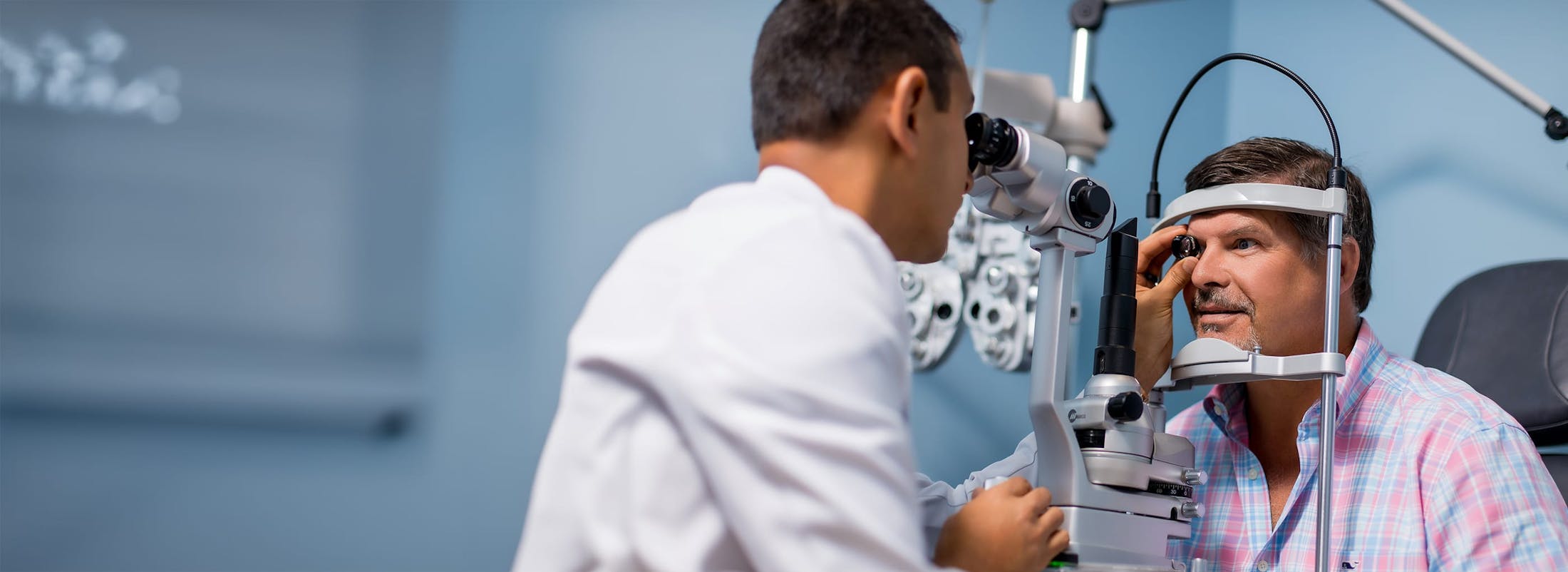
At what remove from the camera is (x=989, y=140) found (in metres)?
1.04

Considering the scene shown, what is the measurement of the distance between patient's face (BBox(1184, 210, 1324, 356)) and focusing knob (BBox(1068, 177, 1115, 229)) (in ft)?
1.43

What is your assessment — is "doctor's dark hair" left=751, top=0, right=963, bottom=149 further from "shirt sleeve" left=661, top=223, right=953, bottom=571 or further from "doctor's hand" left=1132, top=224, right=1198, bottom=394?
"doctor's hand" left=1132, top=224, right=1198, bottom=394

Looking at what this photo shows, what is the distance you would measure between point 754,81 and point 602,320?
0.98 ft

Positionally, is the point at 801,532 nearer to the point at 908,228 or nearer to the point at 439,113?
the point at 908,228

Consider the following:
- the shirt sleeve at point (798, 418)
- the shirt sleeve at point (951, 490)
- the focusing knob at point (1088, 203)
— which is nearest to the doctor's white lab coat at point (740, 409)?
the shirt sleeve at point (798, 418)

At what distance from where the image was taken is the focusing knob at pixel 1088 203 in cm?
111

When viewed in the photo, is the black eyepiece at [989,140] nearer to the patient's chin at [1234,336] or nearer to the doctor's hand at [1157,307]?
the doctor's hand at [1157,307]

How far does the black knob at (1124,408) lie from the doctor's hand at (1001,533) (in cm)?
18

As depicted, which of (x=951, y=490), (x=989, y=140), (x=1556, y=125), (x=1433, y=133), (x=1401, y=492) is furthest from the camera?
(x=1433, y=133)

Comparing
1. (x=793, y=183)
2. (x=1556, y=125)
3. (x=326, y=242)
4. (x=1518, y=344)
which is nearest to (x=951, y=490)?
(x=793, y=183)

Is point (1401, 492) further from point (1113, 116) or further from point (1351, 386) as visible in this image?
point (1113, 116)

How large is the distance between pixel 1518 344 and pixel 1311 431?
0.57 m

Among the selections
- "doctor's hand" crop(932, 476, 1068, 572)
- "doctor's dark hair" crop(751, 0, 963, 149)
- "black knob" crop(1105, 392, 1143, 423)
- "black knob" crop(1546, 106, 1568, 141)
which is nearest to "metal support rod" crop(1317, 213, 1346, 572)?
"black knob" crop(1105, 392, 1143, 423)

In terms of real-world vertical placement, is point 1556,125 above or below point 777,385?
above
